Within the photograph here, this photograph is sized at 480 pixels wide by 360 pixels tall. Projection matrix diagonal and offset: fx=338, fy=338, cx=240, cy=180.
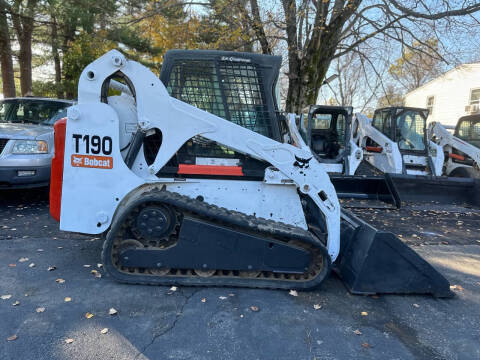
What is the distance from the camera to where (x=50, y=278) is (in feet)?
11.3

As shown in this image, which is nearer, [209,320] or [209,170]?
[209,320]

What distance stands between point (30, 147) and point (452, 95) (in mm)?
23905

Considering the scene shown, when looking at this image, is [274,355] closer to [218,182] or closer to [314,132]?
[218,182]

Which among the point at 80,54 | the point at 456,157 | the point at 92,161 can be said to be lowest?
the point at 92,161

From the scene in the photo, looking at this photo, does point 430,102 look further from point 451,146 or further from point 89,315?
point 89,315

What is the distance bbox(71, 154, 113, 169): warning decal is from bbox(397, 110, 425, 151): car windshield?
900 centimetres

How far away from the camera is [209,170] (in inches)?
132

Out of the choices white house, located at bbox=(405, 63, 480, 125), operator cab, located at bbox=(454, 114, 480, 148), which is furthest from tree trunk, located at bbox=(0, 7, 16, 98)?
white house, located at bbox=(405, 63, 480, 125)

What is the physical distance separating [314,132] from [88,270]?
8.69m

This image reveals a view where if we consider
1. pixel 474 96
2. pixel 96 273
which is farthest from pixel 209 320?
pixel 474 96

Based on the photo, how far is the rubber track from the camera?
310 centimetres

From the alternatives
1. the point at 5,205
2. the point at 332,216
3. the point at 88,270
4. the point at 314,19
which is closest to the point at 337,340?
the point at 332,216

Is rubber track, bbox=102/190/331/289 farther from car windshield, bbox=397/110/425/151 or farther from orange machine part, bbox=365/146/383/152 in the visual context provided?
car windshield, bbox=397/110/425/151

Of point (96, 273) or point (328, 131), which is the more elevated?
point (328, 131)
